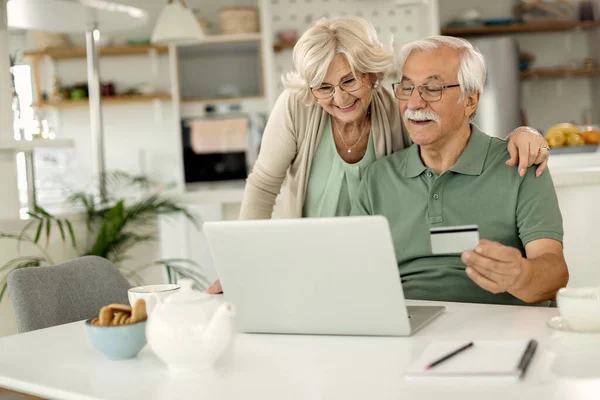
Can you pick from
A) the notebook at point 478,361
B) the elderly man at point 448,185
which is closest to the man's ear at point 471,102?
the elderly man at point 448,185

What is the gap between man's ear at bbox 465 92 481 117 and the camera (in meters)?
2.04

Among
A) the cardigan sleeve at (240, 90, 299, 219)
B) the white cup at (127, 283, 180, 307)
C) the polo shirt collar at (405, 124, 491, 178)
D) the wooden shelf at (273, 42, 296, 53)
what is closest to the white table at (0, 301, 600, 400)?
the white cup at (127, 283, 180, 307)

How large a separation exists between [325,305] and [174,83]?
213 inches

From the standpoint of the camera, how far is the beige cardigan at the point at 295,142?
2.23m

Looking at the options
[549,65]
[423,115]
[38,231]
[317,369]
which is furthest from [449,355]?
[549,65]

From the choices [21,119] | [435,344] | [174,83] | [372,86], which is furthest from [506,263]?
[174,83]

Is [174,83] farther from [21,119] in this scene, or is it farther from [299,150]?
[299,150]

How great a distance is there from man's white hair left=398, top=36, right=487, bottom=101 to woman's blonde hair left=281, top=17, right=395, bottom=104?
106 mm

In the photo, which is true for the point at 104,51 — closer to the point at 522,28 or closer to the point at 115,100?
the point at 115,100

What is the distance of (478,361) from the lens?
1156 millimetres

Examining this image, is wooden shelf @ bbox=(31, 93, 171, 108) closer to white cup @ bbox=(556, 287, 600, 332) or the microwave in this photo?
the microwave

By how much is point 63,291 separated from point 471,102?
114cm

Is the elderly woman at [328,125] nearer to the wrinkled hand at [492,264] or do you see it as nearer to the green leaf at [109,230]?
the wrinkled hand at [492,264]

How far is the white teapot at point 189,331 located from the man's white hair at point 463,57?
3.40ft
